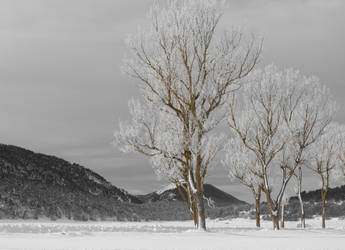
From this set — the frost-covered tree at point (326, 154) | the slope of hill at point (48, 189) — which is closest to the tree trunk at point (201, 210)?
the frost-covered tree at point (326, 154)

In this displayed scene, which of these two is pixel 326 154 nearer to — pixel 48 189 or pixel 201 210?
pixel 201 210

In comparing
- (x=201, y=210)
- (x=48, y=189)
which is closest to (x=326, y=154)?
(x=201, y=210)

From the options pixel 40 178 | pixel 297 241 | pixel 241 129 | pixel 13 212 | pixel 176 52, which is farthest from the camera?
pixel 40 178

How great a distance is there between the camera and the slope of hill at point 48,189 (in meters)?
40.2

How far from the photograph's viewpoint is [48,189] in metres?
52.6

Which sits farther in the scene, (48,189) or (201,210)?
(48,189)

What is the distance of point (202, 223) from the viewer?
762 inches

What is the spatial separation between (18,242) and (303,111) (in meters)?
17.5

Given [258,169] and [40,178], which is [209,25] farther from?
[40,178]

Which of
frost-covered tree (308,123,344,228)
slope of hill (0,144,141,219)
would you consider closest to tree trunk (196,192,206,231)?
frost-covered tree (308,123,344,228)

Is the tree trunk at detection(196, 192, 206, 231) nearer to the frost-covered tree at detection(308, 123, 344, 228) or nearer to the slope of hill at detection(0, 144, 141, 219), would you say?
the frost-covered tree at detection(308, 123, 344, 228)

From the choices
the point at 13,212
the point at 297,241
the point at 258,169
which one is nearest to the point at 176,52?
the point at 297,241

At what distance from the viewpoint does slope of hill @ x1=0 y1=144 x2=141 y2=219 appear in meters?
40.2

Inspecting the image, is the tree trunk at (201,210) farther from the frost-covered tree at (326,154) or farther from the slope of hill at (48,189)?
the slope of hill at (48,189)
